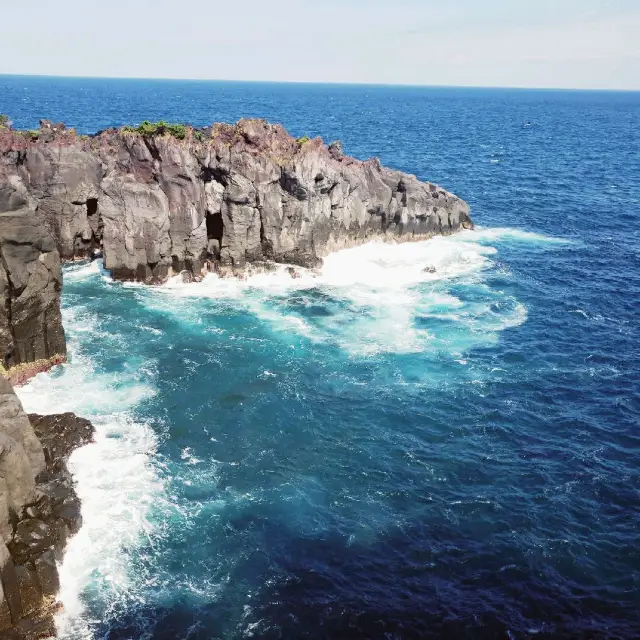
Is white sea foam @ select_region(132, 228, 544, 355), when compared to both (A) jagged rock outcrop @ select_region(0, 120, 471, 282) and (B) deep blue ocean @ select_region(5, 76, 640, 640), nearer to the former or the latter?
(B) deep blue ocean @ select_region(5, 76, 640, 640)

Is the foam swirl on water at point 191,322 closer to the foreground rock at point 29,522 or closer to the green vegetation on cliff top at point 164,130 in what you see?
the foreground rock at point 29,522

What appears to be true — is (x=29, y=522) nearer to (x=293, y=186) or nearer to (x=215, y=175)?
(x=215, y=175)

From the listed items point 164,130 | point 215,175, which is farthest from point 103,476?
point 164,130

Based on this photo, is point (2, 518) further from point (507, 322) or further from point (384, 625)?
Result: point (507, 322)

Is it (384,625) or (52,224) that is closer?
(384,625)

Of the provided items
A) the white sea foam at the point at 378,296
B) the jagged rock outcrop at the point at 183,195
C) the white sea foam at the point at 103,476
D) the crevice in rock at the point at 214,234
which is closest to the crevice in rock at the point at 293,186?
the jagged rock outcrop at the point at 183,195

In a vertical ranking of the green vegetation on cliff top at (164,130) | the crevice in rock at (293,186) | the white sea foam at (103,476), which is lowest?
the white sea foam at (103,476)

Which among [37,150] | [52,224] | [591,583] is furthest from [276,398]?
[37,150]
